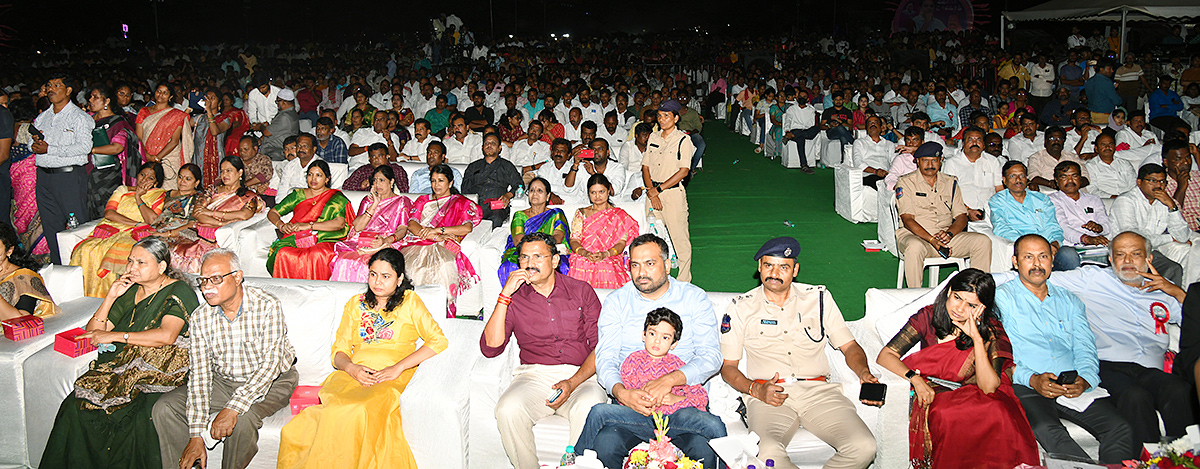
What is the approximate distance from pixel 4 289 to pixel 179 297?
92 cm

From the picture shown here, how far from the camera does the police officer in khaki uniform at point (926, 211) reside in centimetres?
500

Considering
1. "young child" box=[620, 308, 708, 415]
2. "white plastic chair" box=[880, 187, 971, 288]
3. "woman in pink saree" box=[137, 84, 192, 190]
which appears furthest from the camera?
"woman in pink saree" box=[137, 84, 192, 190]

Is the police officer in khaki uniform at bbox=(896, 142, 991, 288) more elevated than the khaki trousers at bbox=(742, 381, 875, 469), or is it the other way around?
the police officer in khaki uniform at bbox=(896, 142, 991, 288)

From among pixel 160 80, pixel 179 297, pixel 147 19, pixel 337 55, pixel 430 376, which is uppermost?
pixel 147 19

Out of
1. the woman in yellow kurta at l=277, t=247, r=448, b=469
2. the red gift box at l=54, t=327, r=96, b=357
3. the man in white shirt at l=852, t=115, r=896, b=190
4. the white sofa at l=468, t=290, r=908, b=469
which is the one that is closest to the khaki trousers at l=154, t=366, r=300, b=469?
the woman in yellow kurta at l=277, t=247, r=448, b=469

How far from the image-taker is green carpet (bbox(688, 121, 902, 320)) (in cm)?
558

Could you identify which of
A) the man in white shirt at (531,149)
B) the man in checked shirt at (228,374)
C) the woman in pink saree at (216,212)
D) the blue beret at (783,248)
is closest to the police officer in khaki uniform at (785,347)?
the blue beret at (783,248)

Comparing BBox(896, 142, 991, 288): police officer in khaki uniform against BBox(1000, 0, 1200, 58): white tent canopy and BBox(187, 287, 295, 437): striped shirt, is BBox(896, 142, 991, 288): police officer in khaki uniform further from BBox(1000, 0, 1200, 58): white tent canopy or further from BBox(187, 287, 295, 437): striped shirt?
BBox(1000, 0, 1200, 58): white tent canopy

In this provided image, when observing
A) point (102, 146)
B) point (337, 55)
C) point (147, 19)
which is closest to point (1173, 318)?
point (102, 146)

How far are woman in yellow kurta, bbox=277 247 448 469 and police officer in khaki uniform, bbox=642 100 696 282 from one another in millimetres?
2401

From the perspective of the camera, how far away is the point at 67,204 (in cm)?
556

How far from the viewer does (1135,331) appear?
3383 mm

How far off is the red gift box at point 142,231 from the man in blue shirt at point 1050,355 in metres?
4.80

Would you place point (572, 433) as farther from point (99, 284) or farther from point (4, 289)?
point (99, 284)
